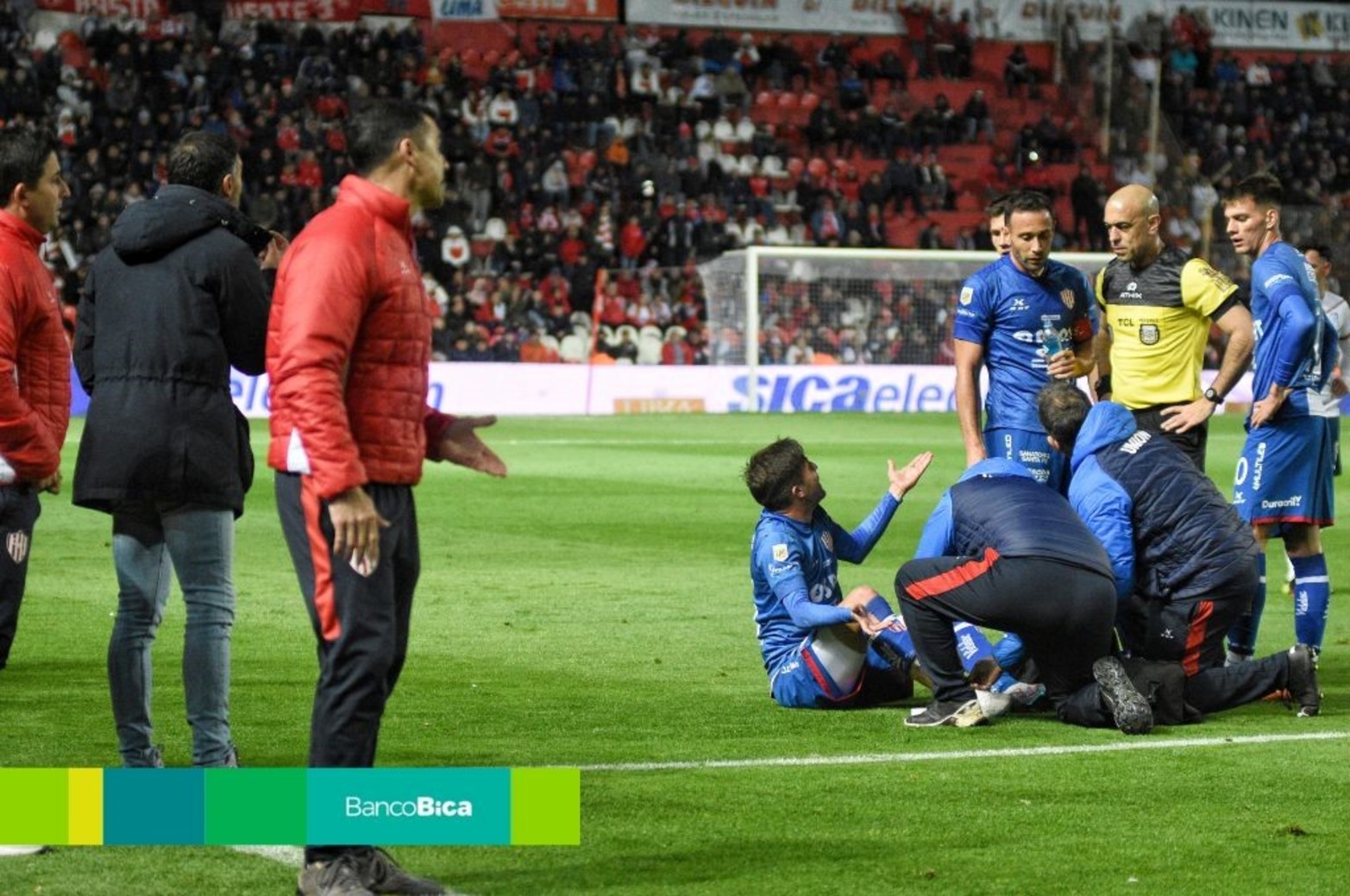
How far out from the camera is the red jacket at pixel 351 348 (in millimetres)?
4570

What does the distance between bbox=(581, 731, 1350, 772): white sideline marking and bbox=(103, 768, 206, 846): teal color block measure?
2.22 m

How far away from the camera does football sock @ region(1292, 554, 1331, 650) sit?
8.83 meters

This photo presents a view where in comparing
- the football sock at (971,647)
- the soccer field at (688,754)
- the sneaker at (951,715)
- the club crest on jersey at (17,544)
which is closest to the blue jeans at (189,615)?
the soccer field at (688,754)

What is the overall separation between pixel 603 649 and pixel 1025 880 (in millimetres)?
4466

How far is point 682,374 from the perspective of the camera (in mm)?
32000

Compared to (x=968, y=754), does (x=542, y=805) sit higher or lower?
higher

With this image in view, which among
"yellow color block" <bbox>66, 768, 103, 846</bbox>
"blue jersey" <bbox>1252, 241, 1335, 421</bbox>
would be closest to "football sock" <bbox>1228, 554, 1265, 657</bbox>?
"blue jersey" <bbox>1252, 241, 1335, 421</bbox>

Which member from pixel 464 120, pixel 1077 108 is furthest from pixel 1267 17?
pixel 464 120

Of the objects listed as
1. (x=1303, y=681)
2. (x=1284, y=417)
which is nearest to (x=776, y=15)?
(x=1284, y=417)

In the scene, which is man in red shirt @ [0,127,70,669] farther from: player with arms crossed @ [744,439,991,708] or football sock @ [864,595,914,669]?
football sock @ [864,595,914,669]

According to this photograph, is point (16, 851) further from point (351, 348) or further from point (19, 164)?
point (19, 164)

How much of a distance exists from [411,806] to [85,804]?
70cm

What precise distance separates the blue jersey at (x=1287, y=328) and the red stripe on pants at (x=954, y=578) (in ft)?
7.11

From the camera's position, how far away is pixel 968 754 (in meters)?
6.83
